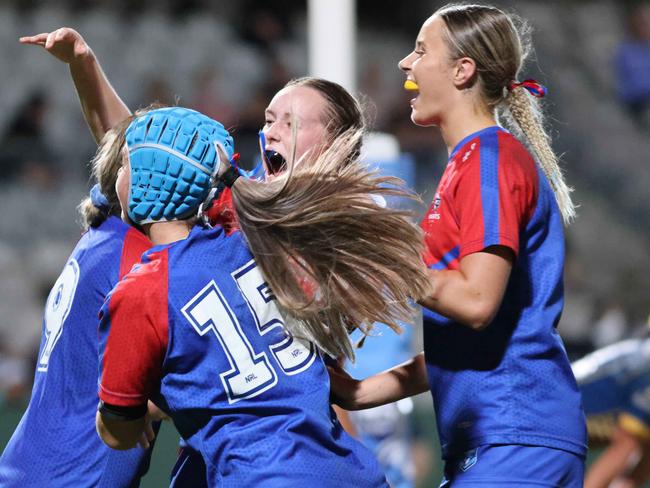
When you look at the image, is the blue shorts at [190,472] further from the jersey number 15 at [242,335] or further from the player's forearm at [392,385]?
the jersey number 15 at [242,335]

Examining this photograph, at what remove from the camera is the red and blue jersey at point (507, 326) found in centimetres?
251

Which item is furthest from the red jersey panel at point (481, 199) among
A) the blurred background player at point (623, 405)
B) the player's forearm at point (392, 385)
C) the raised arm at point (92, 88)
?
the blurred background player at point (623, 405)

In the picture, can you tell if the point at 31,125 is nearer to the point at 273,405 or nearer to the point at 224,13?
the point at 224,13

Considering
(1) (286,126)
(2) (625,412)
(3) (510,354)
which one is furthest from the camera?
(2) (625,412)

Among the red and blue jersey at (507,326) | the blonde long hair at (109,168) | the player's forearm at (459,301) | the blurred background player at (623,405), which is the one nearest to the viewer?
the player's forearm at (459,301)

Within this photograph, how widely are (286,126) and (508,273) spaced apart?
79cm

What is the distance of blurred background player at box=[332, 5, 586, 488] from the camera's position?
2.47 metres

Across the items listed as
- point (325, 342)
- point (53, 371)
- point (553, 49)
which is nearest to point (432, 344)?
point (325, 342)

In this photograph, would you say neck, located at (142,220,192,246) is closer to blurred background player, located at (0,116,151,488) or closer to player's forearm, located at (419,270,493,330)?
blurred background player, located at (0,116,151,488)

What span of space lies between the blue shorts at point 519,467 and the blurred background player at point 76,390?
0.84m

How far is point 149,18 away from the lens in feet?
31.9

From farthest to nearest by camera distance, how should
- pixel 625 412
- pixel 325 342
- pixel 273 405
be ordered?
pixel 625 412 → pixel 325 342 → pixel 273 405

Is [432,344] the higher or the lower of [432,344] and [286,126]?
the lower

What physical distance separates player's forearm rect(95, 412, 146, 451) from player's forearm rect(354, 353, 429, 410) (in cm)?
58
